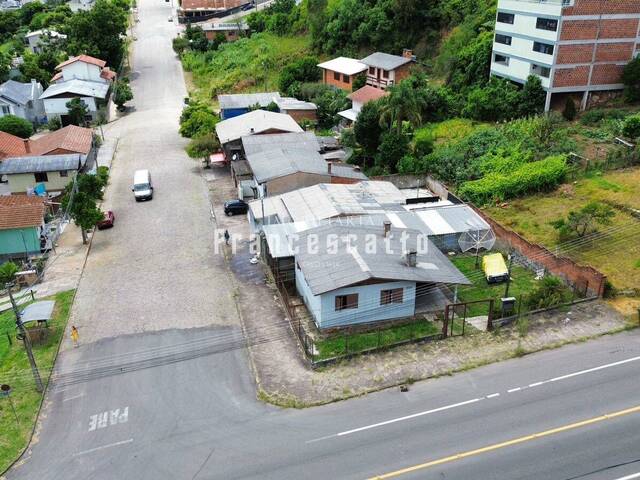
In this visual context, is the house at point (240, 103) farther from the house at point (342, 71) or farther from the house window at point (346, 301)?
the house window at point (346, 301)

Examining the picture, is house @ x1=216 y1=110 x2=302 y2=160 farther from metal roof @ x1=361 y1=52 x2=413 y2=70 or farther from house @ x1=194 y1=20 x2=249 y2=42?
house @ x1=194 y1=20 x2=249 y2=42

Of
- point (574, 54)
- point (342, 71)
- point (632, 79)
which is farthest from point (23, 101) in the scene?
point (632, 79)

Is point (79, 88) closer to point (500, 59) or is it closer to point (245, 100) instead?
point (245, 100)

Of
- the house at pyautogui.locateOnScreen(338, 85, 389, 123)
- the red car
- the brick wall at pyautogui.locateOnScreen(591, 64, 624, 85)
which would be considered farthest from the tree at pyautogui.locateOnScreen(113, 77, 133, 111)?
the brick wall at pyautogui.locateOnScreen(591, 64, 624, 85)

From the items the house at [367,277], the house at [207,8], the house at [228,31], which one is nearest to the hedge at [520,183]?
the house at [367,277]

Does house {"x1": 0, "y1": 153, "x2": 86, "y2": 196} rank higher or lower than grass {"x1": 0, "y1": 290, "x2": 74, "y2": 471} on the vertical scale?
higher

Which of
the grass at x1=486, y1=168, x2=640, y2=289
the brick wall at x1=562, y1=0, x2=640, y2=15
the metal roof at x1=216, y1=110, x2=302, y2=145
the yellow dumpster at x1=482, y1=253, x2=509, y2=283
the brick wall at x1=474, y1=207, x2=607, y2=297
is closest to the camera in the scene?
the brick wall at x1=474, y1=207, x2=607, y2=297
